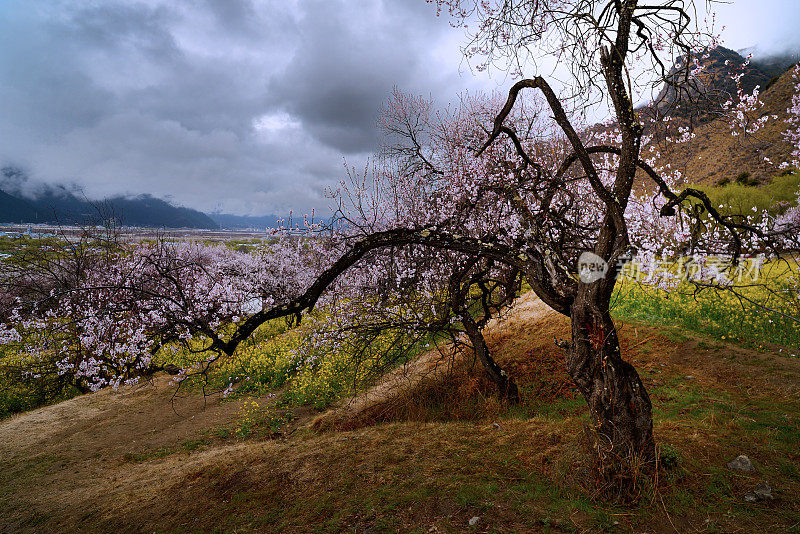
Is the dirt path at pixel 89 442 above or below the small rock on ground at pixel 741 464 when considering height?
below

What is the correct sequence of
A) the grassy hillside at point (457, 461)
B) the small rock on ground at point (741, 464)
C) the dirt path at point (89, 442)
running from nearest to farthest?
1. the grassy hillside at point (457, 461)
2. the small rock on ground at point (741, 464)
3. the dirt path at point (89, 442)

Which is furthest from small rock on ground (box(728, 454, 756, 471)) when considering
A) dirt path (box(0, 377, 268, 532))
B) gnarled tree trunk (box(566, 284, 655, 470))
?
dirt path (box(0, 377, 268, 532))

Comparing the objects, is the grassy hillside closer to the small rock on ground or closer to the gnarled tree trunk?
the small rock on ground

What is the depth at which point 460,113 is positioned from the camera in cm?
1853

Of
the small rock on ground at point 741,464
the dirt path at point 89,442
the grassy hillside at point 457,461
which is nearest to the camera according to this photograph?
the grassy hillside at point 457,461

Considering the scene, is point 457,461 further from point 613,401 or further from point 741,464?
point 741,464

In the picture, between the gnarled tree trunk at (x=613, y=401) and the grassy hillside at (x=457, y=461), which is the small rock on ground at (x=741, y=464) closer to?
the grassy hillside at (x=457, y=461)

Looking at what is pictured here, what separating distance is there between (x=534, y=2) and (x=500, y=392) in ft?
21.1

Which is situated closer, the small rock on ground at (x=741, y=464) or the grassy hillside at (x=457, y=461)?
the grassy hillside at (x=457, y=461)

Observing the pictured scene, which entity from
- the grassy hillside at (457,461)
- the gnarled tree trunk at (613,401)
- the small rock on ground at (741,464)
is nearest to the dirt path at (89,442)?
the grassy hillside at (457,461)

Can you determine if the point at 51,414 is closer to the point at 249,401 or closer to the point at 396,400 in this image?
the point at 249,401

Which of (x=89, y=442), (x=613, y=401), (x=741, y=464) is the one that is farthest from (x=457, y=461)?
(x=89, y=442)

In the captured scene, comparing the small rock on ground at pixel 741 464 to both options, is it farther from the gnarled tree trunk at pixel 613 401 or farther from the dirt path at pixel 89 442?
the dirt path at pixel 89 442

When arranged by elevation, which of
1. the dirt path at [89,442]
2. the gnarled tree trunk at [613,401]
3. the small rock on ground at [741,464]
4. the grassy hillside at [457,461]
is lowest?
the dirt path at [89,442]
